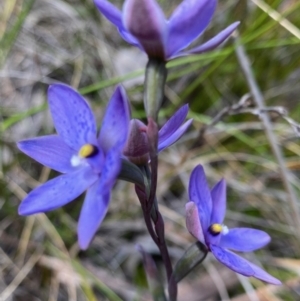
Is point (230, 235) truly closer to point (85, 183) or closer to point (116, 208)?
point (85, 183)

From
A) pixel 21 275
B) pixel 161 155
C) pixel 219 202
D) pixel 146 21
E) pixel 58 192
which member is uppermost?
pixel 161 155

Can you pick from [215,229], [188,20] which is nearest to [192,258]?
[215,229]

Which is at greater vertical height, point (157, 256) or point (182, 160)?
point (182, 160)

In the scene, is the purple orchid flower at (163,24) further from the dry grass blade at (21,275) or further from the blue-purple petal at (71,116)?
the dry grass blade at (21,275)

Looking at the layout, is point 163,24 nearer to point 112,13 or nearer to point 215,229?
point 112,13

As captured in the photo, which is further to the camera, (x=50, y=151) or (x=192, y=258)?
(x=192, y=258)

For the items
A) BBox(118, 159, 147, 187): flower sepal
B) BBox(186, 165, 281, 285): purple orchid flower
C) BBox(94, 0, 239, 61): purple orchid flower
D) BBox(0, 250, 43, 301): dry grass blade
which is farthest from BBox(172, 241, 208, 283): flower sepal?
BBox(0, 250, 43, 301): dry grass blade

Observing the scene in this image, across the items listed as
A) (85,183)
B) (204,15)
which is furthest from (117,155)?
(204,15)
